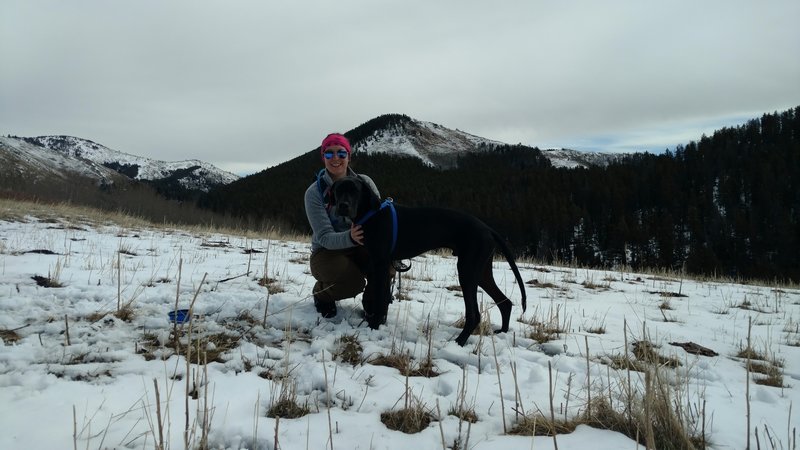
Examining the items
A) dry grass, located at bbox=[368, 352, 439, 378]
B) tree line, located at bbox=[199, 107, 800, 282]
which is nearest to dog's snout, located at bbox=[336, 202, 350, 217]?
dry grass, located at bbox=[368, 352, 439, 378]

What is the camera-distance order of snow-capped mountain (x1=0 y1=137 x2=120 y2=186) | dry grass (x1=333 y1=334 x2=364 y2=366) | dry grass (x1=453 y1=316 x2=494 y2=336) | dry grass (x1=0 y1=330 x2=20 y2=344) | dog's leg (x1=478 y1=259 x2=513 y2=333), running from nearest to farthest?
1. dry grass (x1=0 y1=330 x2=20 y2=344)
2. dry grass (x1=333 y1=334 x2=364 y2=366)
3. dry grass (x1=453 y1=316 x2=494 y2=336)
4. dog's leg (x1=478 y1=259 x2=513 y2=333)
5. snow-capped mountain (x1=0 y1=137 x2=120 y2=186)

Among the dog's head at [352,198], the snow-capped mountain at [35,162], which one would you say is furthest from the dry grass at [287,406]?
the snow-capped mountain at [35,162]

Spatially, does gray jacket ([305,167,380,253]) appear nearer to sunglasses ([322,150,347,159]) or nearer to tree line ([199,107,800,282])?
sunglasses ([322,150,347,159])

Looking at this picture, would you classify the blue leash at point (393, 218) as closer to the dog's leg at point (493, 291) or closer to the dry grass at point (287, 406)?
the dog's leg at point (493, 291)

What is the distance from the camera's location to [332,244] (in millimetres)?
3824

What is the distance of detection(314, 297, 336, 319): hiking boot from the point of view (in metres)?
3.85

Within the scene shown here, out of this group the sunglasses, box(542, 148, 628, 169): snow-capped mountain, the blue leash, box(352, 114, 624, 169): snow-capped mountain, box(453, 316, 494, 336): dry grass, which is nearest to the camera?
box(453, 316, 494, 336): dry grass

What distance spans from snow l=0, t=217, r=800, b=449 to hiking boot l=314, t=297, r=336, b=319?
0.45 ft

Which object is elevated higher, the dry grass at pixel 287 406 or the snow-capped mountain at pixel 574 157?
the snow-capped mountain at pixel 574 157

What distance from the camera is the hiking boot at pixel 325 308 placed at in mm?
3854

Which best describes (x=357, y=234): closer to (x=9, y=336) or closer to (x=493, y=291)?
(x=493, y=291)

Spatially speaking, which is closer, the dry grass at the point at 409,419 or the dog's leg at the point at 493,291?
the dry grass at the point at 409,419

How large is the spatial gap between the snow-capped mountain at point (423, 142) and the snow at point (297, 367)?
12958 cm

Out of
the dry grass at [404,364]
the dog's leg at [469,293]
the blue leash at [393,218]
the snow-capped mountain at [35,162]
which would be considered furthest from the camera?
the snow-capped mountain at [35,162]
